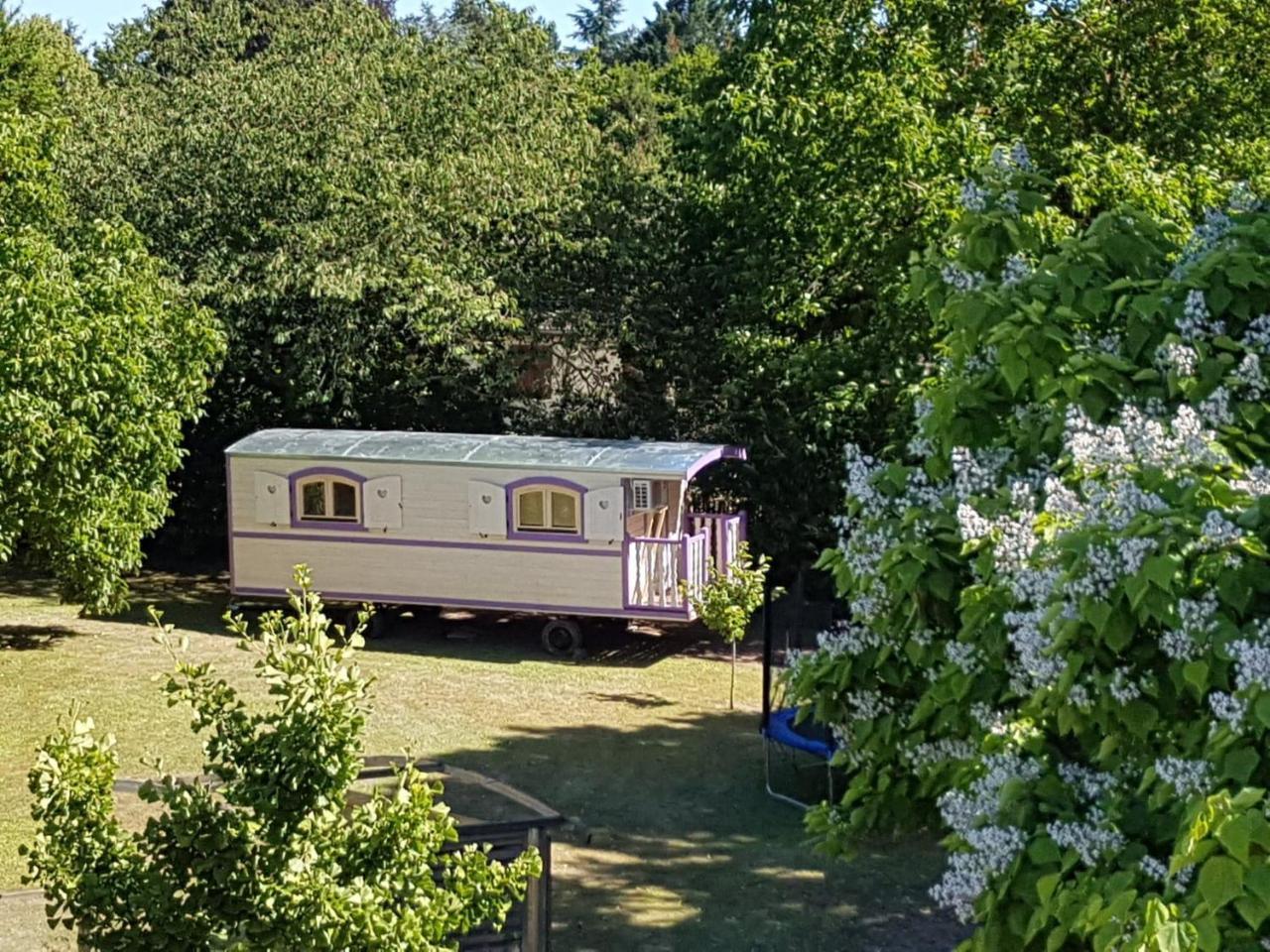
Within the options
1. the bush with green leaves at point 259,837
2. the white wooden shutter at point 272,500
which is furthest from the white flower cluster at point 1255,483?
the white wooden shutter at point 272,500

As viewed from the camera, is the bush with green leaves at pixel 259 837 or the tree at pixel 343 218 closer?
the bush with green leaves at pixel 259 837

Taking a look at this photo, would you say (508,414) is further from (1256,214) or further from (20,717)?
(1256,214)

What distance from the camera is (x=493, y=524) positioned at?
1844 cm

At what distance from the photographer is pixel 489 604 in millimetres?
18609

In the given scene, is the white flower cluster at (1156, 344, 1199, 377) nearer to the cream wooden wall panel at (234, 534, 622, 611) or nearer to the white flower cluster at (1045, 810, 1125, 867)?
the white flower cluster at (1045, 810, 1125, 867)

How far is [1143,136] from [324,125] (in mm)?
10980

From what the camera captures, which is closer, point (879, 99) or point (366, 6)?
point (879, 99)

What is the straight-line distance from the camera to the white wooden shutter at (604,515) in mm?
17891

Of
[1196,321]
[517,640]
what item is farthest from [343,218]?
[1196,321]

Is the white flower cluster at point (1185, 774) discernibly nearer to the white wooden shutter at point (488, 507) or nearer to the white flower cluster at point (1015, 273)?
the white flower cluster at point (1015, 273)

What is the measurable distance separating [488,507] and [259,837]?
43.0 ft

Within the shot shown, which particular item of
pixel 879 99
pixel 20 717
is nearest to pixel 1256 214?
pixel 879 99

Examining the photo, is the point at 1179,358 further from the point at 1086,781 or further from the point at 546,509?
the point at 546,509

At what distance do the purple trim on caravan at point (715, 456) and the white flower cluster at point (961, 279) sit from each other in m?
11.5
